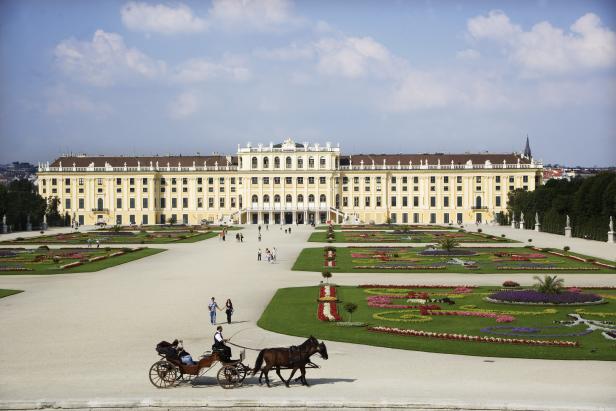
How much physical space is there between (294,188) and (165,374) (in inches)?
4134

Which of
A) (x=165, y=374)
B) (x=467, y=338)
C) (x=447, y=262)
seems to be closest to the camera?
(x=165, y=374)

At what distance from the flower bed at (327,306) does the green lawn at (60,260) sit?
16749 mm

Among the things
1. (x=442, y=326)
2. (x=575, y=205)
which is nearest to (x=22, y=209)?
(x=575, y=205)

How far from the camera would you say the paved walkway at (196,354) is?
16875 mm

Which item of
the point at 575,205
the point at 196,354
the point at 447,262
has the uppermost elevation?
the point at 575,205

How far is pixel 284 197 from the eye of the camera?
12300 centimetres

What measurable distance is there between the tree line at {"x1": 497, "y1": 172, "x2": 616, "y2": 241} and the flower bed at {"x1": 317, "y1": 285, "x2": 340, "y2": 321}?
149 ft

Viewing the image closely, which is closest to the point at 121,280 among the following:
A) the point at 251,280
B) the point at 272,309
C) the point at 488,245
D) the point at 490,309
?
the point at 251,280

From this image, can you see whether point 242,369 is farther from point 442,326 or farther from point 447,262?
point 447,262

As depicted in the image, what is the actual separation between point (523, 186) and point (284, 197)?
35432 millimetres

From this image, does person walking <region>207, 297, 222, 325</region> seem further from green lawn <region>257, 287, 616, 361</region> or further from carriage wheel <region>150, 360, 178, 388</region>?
carriage wheel <region>150, 360, 178, 388</region>

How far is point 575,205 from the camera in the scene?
8231cm

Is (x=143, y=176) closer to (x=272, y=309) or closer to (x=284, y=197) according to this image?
(x=284, y=197)

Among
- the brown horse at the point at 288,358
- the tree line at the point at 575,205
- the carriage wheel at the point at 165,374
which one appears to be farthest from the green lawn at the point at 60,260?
the tree line at the point at 575,205
